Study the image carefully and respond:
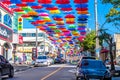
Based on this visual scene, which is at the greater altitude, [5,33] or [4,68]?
[5,33]

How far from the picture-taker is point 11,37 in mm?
61062

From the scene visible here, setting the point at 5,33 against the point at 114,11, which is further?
the point at 5,33

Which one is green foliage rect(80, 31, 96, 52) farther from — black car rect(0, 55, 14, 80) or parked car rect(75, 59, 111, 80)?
parked car rect(75, 59, 111, 80)

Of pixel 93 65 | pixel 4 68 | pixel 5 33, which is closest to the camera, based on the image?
pixel 93 65

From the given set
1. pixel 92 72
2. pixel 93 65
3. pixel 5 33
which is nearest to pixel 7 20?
pixel 5 33

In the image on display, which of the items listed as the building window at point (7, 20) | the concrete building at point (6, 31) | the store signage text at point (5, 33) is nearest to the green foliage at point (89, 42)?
the concrete building at point (6, 31)

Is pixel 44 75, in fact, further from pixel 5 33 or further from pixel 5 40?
pixel 5 40

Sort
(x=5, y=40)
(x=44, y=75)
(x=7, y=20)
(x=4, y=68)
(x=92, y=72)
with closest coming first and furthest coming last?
(x=92, y=72) → (x=4, y=68) → (x=44, y=75) → (x=5, y=40) → (x=7, y=20)

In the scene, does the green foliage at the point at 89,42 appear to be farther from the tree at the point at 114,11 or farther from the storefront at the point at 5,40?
the tree at the point at 114,11

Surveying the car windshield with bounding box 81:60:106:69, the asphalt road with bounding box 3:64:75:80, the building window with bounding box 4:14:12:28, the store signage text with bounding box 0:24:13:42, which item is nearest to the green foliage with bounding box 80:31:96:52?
the store signage text with bounding box 0:24:13:42

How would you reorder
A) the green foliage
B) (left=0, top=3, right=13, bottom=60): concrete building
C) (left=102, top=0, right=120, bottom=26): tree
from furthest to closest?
the green foliage → (left=0, top=3, right=13, bottom=60): concrete building → (left=102, top=0, right=120, bottom=26): tree

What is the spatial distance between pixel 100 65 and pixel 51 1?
1174 cm

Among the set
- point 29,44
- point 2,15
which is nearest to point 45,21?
A: point 2,15

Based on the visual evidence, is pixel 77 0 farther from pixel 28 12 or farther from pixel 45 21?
pixel 45 21
